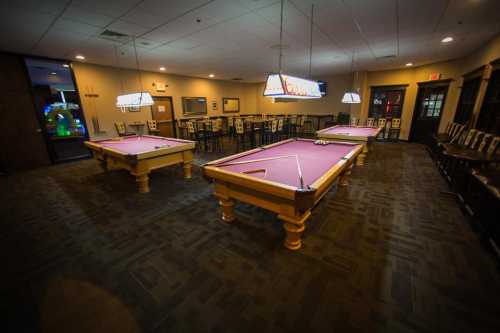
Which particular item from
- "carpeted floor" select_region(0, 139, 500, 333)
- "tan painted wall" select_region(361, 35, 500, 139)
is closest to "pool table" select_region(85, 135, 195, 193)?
"carpeted floor" select_region(0, 139, 500, 333)

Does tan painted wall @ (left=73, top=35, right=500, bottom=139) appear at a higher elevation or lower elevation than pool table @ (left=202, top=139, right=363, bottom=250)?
higher

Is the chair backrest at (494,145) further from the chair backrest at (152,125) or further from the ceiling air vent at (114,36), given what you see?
the chair backrest at (152,125)

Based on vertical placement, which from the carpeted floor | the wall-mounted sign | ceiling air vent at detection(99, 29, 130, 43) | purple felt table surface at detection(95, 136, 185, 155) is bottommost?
the carpeted floor

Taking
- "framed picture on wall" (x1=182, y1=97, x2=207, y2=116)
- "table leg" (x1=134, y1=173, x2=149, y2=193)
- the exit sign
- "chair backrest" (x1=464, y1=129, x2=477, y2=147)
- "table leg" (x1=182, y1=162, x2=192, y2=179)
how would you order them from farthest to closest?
"framed picture on wall" (x1=182, y1=97, x2=207, y2=116) → the exit sign → "table leg" (x1=182, y1=162, x2=192, y2=179) → "chair backrest" (x1=464, y1=129, x2=477, y2=147) → "table leg" (x1=134, y1=173, x2=149, y2=193)

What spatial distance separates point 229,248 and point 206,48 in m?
4.46

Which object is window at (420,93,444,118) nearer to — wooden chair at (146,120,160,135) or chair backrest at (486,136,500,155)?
chair backrest at (486,136,500,155)

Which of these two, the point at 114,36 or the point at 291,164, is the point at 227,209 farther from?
the point at 114,36

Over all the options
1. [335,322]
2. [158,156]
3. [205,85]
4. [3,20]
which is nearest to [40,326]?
[335,322]

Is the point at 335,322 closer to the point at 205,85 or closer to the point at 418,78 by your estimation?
the point at 418,78

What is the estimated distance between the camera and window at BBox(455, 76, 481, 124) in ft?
15.5

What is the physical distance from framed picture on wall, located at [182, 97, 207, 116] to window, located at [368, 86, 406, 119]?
7252 millimetres

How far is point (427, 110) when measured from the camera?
6.84 m

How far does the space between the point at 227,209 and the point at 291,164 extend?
Answer: 96cm

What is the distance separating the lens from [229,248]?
6.54 feet
